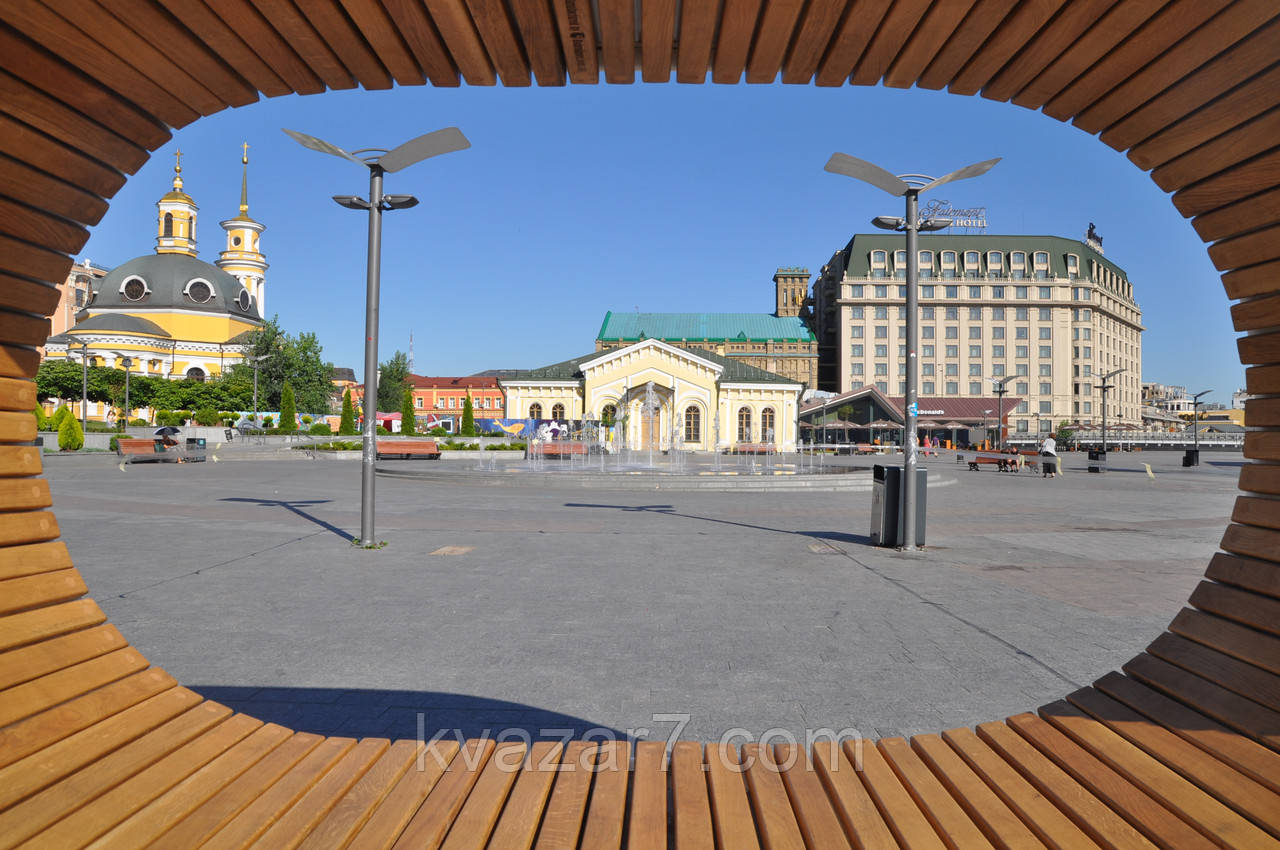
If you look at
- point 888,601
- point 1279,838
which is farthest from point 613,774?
point 888,601

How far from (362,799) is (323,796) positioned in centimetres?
12

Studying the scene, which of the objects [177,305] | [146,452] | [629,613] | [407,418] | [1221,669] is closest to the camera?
[1221,669]

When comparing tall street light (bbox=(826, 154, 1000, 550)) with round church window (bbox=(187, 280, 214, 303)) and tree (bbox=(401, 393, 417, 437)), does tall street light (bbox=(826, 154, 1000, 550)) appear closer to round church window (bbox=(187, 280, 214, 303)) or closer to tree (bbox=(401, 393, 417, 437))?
tree (bbox=(401, 393, 417, 437))

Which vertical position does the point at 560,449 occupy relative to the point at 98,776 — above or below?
above

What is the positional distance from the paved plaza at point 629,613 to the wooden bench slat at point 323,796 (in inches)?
47.1

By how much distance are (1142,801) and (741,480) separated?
19.7 metres

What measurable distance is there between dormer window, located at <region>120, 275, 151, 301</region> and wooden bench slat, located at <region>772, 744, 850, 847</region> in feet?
313

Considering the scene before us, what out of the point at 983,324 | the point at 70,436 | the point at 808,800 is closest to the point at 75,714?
the point at 808,800

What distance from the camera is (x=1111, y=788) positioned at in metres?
2.41

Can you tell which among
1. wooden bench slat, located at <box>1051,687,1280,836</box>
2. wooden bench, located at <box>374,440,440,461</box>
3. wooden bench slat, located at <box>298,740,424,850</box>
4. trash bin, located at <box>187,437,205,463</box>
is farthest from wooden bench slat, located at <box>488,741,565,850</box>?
trash bin, located at <box>187,437,205,463</box>

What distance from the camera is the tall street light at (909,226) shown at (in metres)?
10.1

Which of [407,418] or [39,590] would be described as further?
[407,418]

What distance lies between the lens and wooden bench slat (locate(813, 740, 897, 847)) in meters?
2.22

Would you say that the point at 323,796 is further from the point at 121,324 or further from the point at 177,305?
the point at 177,305
